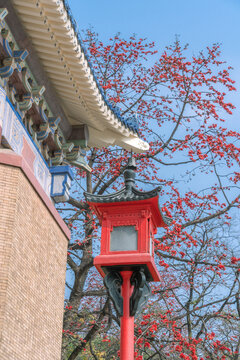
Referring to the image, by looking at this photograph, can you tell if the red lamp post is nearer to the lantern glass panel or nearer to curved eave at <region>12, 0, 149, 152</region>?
the lantern glass panel

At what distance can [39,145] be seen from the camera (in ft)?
25.6

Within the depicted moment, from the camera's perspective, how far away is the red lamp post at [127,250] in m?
6.47

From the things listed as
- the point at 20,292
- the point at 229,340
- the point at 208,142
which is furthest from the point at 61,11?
the point at 229,340

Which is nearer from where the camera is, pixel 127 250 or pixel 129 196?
pixel 127 250

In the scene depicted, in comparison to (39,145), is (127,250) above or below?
→ below

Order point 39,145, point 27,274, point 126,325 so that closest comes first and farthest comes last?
1. point 27,274
2. point 126,325
3. point 39,145

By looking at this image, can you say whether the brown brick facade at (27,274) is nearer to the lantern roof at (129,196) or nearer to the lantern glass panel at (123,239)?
the lantern roof at (129,196)

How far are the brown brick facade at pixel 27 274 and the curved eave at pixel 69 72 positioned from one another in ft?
5.63

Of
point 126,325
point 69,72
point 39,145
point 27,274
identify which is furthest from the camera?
point 39,145

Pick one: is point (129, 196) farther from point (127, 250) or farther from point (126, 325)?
point (126, 325)

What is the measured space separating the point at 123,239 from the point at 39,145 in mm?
1999

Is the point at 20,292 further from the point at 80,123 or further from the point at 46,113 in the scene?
the point at 80,123

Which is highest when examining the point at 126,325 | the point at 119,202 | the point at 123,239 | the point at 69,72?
the point at 69,72

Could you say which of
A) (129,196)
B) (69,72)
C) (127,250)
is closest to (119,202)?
(129,196)
